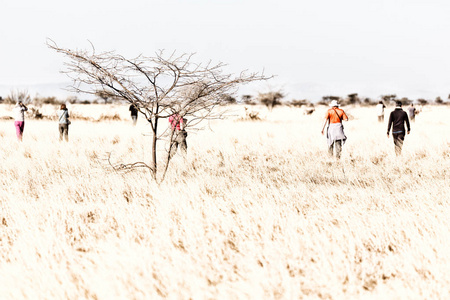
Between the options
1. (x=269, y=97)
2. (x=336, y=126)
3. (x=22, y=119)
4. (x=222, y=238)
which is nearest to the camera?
(x=222, y=238)

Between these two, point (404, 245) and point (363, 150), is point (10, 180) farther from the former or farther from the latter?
point (363, 150)

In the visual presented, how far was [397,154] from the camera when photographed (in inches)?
456

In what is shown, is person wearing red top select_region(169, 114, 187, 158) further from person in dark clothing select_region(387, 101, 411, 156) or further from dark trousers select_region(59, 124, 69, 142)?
dark trousers select_region(59, 124, 69, 142)

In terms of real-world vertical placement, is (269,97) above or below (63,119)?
above

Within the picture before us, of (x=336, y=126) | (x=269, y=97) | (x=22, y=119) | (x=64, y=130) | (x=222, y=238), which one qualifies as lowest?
(x=222, y=238)

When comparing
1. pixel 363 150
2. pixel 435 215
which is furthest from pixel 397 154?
pixel 435 215

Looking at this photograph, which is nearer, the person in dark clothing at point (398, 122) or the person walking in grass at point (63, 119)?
the person in dark clothing at point (398, 122)

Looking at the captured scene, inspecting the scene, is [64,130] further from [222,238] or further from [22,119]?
[222,238]

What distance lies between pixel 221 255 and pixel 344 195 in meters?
2.93

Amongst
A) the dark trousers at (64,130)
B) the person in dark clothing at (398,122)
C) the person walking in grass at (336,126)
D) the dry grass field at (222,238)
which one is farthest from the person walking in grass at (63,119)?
the person in dark clothing at (398,122)

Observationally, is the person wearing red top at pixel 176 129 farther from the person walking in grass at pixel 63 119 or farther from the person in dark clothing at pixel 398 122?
the person walking in grass at pixel 63 119

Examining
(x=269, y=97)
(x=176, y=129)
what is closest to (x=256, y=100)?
(x=176, y=129)

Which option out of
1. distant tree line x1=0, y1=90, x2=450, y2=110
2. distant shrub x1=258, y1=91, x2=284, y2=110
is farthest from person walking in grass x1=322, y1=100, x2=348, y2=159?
distant shrub x1=258, y1=91, x2=284, y2=110

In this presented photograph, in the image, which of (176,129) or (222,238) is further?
(176,129)
